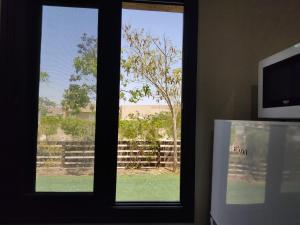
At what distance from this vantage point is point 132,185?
67.5 inches

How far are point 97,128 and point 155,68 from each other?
1.66 ft

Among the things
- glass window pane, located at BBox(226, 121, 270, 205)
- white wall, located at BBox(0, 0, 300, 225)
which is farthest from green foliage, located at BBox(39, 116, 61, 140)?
glass window pane, located at BBox(226, 121, 270, 205)

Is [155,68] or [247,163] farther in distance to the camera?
[155,68]

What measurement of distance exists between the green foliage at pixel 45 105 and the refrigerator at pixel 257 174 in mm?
954

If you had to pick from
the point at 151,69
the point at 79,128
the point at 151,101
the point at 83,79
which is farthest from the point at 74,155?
the point at 151,69

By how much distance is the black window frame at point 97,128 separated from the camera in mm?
1574

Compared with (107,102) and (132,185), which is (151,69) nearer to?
(107,102)

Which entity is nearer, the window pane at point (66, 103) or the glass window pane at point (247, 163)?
the glass window pane at point (247, 163)

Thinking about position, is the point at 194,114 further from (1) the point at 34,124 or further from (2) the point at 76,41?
(1) the point at 34,124

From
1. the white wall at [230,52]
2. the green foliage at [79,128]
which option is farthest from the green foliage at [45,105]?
the white wall at [230,52]

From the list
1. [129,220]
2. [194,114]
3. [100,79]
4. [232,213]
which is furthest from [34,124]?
[232,213]

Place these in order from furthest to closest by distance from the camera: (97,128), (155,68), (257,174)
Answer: (155,68) → (97,128) → (257,174)

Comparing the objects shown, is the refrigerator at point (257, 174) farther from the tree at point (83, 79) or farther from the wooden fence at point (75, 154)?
the tree at point (83, 79)

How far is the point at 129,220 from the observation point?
1620 mm
